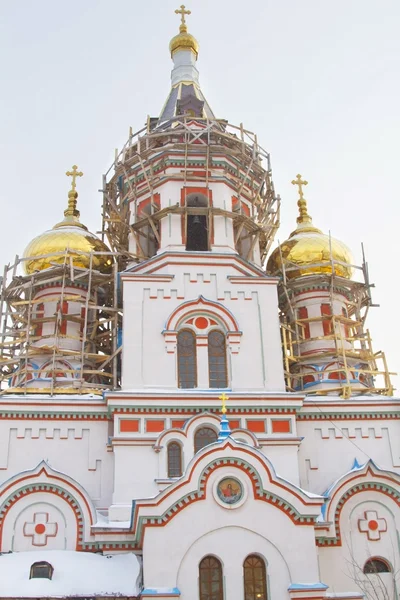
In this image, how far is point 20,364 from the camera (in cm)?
1859

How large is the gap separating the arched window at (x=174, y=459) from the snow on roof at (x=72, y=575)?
1929mm

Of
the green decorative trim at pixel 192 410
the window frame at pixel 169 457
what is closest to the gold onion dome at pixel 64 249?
the green decorative trim at pixel 192 410

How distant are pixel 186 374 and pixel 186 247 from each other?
398 centimetres

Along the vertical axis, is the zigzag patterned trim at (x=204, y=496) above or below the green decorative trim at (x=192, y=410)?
below

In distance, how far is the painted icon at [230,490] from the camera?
514 inches

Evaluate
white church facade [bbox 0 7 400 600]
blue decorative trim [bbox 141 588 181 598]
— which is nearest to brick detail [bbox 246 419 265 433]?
white church facade [bbox 0 7 400 600]

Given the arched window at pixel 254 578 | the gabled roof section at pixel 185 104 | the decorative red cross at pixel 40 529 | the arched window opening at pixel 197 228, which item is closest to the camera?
the arched window at pixel 254 578

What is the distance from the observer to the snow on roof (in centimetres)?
1279

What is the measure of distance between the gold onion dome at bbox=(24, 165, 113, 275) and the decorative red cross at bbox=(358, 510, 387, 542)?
9.44m

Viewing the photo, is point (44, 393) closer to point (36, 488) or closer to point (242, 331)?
point (36, 488)

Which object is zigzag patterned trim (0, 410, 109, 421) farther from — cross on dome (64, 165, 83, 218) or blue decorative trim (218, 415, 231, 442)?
cross on dome (64, 165, 83, 218)

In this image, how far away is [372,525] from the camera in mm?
15266

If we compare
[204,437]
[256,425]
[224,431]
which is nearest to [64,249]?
[204,437]

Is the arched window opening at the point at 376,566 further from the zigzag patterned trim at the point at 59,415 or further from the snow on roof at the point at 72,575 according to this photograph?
the zigzag patterned trim at the point at 59,415
